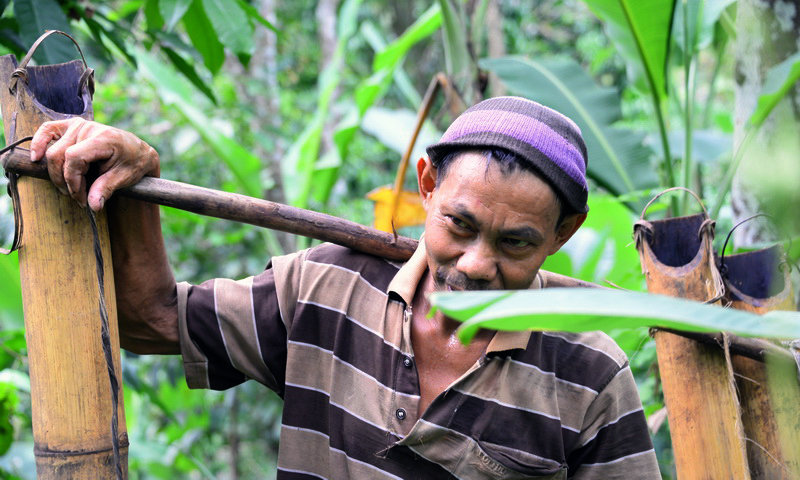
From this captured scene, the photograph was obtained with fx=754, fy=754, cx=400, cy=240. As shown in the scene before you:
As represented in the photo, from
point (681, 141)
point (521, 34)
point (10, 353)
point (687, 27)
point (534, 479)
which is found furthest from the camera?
point (521, 34)

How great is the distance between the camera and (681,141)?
3113 mm

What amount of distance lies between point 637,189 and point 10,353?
2.05m

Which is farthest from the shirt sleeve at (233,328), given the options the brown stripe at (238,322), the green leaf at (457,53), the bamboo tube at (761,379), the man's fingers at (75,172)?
the green leaf at (457,53)

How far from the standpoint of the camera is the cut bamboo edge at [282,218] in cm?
123

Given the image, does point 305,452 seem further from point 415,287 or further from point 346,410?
point 415,287

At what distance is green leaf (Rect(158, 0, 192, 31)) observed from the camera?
1603 mm

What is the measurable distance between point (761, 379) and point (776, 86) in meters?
0.93

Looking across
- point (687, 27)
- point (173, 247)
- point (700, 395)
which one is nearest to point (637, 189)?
point (687, 27)

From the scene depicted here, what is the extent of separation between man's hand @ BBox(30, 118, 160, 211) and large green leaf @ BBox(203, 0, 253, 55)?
0.56 meters

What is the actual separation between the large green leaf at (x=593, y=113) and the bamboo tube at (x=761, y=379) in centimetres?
115

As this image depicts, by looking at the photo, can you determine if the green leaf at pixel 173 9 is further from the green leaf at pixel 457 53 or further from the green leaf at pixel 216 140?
the green leaf at pixel 216 140

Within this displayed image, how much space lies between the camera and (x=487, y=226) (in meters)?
1.29

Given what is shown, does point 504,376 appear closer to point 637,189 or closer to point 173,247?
point 637,189

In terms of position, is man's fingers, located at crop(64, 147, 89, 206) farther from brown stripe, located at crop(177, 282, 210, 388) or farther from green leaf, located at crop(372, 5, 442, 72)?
green leaf, located at crop(372, 5, 442, 72)
